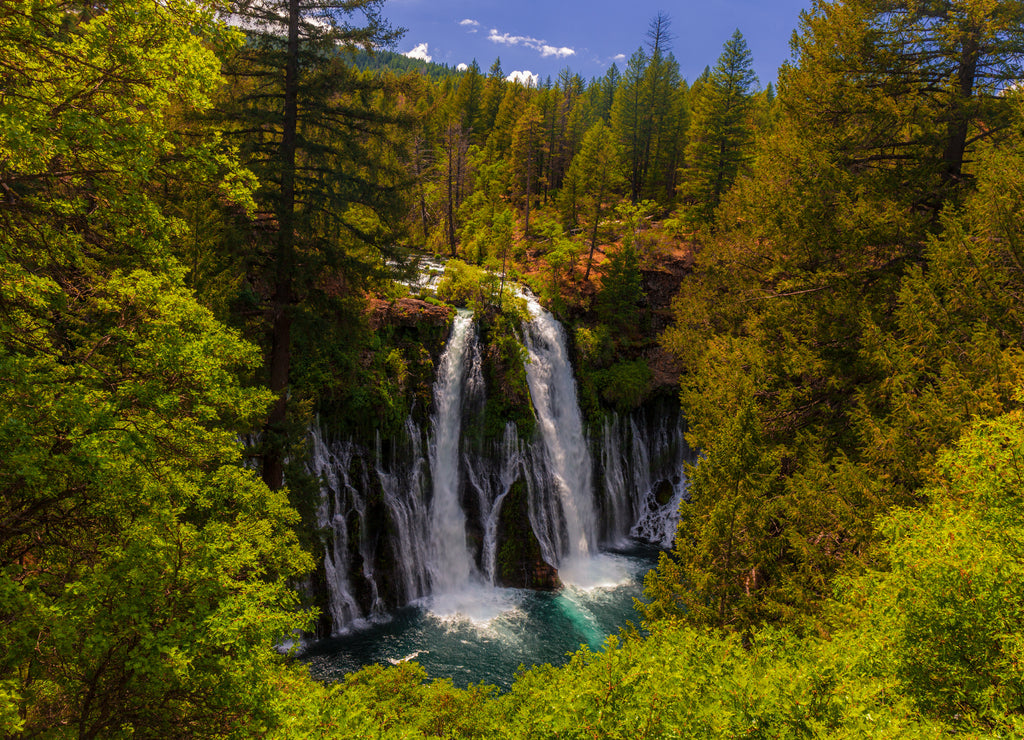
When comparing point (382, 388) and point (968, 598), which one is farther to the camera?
point (382, 388)

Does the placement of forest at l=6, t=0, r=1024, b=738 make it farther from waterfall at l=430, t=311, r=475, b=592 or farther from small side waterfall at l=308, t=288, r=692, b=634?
waterfall at l=430, t=311, r=475, b=592

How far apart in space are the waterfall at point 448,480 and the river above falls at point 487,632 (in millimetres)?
859

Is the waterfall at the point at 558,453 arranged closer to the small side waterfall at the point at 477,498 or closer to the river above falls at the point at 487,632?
the small side waterfall at the point at 477,498

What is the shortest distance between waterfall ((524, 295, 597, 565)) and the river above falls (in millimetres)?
→ 1607

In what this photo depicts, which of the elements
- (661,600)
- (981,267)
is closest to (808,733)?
(661,600)

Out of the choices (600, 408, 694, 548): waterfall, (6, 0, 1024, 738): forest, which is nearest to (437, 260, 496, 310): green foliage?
(6, 0, 1024, 738): forest

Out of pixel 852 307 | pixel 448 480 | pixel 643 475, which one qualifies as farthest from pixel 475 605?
pixel 852 307

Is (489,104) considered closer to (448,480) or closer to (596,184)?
(596,184)

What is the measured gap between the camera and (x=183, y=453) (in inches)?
235

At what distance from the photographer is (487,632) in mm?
15891

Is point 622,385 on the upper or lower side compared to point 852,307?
lower

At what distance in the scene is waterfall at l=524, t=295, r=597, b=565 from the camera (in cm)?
2053

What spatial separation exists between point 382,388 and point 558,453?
8.46 metres

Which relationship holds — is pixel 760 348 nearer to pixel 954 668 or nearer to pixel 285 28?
pixel 954 668
